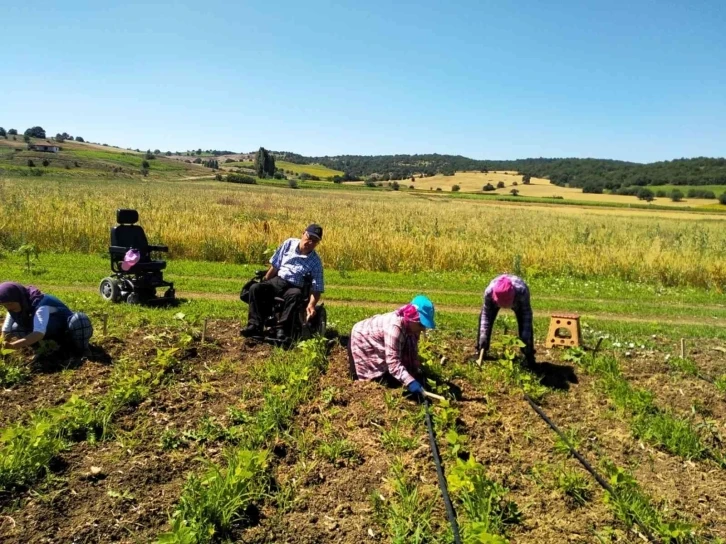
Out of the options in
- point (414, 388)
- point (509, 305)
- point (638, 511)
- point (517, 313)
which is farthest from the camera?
point (517, 313)

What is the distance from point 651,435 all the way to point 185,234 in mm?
13021

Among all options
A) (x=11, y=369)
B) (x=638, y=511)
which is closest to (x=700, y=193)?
(x=638, y=511)

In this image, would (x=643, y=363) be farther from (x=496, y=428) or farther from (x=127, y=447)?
(x=127, y=447)

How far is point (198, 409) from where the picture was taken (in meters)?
5.20

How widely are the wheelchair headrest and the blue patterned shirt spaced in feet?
11.8

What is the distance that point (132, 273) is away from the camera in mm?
9461

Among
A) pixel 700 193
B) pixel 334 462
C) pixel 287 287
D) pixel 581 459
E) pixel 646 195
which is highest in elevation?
pixel 700 193

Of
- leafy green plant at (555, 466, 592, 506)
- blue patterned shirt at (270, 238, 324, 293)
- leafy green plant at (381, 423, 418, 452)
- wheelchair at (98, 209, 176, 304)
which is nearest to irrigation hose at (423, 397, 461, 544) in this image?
leafy green plant at (381, 423, 418, 452)

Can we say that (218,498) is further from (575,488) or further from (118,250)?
(118,250)

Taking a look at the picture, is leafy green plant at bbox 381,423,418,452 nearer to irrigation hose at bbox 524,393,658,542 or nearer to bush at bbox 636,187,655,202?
irrigation hose at bbox 524,393,658,542

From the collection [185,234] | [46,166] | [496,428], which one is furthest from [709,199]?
[46,166]

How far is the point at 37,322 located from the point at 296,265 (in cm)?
316

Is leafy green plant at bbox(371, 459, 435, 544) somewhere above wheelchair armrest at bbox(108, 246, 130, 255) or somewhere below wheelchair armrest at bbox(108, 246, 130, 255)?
below

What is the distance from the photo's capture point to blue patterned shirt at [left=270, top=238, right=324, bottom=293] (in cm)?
741
